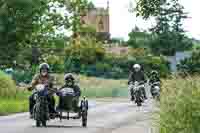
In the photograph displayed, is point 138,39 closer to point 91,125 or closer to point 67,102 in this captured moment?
point 91,125

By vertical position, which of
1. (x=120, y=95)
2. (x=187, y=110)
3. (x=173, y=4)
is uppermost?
(x=173, y=4)

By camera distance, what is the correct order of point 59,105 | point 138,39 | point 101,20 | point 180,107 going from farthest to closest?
point 101,20
point 138,39
point 59,105
point 180,107

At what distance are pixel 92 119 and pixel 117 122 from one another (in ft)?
5.73

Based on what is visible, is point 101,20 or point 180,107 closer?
point 180,107

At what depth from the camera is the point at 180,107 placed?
1455 cm

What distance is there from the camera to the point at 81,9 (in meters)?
55.2

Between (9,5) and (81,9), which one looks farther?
(81,9)

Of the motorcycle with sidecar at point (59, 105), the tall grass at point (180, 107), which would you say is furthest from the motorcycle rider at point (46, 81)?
the tall grass at point (180, 107)

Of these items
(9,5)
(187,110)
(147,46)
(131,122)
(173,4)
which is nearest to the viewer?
(187,110)

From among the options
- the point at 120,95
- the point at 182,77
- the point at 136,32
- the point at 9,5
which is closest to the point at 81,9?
the point at 120,95

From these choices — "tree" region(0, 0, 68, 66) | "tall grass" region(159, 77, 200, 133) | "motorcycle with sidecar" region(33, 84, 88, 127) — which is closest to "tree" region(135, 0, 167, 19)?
"tall grass" region(159, 77, 200, 133)

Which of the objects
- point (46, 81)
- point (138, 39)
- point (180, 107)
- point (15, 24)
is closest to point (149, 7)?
point (180, 107)

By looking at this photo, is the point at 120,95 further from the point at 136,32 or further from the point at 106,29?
the point at 106,29

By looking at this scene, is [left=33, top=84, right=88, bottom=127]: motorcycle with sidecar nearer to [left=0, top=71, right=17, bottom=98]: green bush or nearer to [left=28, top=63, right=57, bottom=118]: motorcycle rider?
[left=28, top=63, right=57, bottom=118]: motorcycle rider
